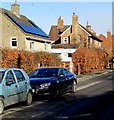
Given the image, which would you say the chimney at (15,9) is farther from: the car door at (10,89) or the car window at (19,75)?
the car door at (10,89)

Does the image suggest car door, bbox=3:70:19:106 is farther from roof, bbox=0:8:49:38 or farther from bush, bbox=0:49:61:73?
roof, bbox=0:8:49:38

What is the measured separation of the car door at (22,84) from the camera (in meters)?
11.8

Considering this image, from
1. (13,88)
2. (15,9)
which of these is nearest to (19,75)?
(13,88)

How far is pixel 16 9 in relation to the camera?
41.0 m

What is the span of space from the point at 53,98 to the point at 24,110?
3437 millimetres

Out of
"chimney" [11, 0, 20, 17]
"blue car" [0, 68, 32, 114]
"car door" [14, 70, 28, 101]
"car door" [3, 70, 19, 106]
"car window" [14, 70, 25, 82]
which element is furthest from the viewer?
"chimney" [11, 0, 20, 17]

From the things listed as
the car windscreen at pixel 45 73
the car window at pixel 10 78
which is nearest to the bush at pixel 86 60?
the car windscreen at pixel 45 73

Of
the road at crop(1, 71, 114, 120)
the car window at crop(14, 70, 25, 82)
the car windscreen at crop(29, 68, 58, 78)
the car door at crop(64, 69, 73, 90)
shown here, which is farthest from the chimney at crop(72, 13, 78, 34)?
the car window at crop(14, 70, 25, 82)

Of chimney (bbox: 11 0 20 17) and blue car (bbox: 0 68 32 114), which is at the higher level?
chimney (bbox: 11 0 20 17)

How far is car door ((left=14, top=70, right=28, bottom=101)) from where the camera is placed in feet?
38.9

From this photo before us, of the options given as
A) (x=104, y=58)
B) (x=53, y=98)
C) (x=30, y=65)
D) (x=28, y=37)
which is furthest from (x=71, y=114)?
(x=104, y=58)

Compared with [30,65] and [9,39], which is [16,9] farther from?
[30,65]

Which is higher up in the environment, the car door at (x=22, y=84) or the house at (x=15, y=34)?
the house at (x=15, y=34)

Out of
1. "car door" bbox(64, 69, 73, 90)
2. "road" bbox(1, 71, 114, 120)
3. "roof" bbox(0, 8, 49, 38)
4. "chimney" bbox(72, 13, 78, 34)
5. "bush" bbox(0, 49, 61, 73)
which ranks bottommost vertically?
"road" bbox(1, 71, 114, 120)
